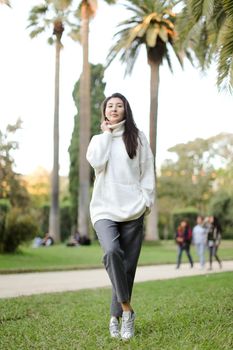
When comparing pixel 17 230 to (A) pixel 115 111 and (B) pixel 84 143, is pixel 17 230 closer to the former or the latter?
(B) pixel 84 143

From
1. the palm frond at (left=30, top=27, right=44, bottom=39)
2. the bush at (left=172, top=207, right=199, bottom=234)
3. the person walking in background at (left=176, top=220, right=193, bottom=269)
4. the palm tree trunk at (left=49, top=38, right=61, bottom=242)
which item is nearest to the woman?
the person walking in background at (left=176, top=220, right=193, bottom=269)

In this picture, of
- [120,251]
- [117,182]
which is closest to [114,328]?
[120,251]

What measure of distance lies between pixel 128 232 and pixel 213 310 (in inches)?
87.7

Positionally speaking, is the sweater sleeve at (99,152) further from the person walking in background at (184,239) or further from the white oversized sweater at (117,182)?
the person walking in background at (184,239)

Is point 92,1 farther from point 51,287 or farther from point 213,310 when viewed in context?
point 213,310

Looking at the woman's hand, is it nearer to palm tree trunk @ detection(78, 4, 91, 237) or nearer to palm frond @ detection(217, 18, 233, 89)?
palm frond @ detection(217, 18, 233, 89)

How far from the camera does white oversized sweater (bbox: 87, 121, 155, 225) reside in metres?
4.59

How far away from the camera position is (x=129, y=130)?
4867mm

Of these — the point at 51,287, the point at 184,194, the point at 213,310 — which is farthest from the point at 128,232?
the point at 184,194

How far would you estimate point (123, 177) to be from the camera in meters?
4.68

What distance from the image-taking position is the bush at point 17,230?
21953mm

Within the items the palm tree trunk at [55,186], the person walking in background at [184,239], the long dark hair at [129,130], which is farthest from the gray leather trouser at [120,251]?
the palm tree trunk at [55,186]

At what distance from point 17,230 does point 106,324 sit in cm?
1695

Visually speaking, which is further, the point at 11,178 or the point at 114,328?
the point at 11,178
